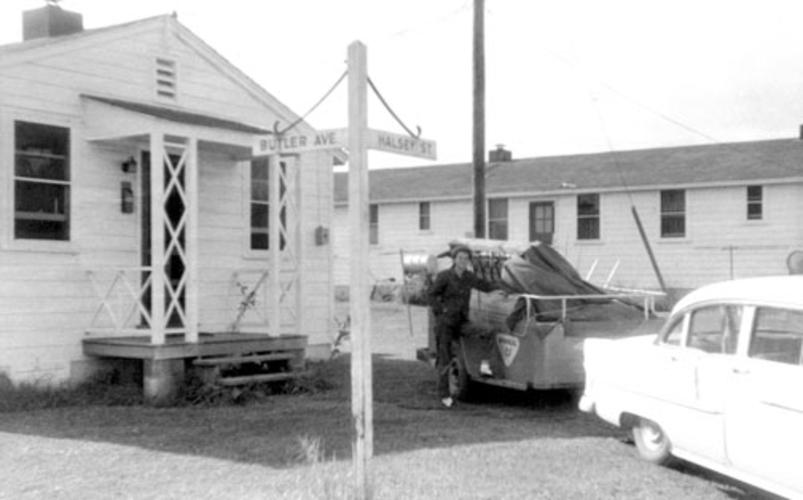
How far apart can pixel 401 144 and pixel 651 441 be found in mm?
3818

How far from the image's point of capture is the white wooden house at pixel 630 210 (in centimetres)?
2936

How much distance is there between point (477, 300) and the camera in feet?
43.2

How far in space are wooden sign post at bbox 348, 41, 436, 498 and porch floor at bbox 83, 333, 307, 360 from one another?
22.2 ft

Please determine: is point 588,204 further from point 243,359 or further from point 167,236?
point 243,359

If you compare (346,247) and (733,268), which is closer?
(733,268)

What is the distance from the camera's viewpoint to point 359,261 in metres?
6.20

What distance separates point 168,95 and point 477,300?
5106 mm

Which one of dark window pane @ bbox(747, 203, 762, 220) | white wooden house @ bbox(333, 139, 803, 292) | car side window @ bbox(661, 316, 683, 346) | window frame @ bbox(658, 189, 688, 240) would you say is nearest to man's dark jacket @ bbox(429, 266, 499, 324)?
car side window @ bbox(661, 316, 683, 346)

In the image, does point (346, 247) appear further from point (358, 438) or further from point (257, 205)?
point (358, 438)

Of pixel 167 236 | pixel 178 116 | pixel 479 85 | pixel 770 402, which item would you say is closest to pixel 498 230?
pixel 479 85

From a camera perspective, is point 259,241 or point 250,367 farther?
point 259,241

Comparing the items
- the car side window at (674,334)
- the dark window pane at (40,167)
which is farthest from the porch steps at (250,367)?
the car side window at (674,334)

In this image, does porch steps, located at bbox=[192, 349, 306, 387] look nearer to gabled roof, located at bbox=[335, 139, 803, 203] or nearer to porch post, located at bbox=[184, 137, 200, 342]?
porch post, located at bbox=[184, 137, 200, 342]

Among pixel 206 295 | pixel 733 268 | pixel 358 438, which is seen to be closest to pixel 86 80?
pixel 206 295
